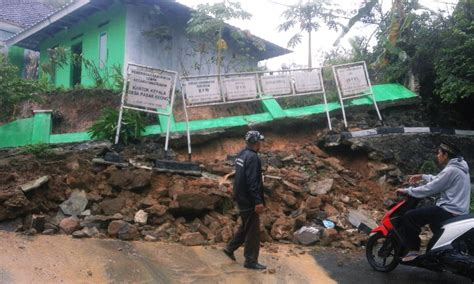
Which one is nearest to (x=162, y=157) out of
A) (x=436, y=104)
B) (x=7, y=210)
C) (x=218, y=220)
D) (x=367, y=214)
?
(x=218, y=220)

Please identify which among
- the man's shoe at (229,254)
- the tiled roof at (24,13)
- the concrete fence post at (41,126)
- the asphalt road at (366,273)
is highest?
the tiled roof at (24,13)

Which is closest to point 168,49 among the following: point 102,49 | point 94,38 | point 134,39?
point 134,39

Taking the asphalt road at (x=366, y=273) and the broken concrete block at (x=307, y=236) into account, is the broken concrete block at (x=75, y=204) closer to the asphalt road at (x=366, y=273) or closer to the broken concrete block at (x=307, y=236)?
the broken concrete block at (x=307, y=236)

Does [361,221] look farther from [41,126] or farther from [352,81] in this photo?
[41,126]

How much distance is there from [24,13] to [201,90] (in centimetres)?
1612

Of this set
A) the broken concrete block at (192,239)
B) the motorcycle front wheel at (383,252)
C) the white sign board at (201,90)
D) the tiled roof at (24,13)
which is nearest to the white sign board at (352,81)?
the white sign board at (201,90)

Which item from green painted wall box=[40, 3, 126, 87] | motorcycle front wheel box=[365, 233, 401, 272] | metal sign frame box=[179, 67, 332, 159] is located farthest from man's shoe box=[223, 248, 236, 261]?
green painted wall box=[40, 3, 126, 87]

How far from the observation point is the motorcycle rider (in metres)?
5.01

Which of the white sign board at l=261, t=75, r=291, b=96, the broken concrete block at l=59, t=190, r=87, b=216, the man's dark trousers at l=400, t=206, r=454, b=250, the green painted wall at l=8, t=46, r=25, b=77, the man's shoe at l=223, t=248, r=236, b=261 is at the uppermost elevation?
the green painted wall at l=8, t=46, r=25, b=77

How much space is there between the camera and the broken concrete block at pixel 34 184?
646cm

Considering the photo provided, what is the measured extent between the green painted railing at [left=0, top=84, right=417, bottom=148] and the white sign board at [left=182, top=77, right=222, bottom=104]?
678 millimetres

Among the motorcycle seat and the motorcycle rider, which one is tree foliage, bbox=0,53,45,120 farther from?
the motorcycle seat

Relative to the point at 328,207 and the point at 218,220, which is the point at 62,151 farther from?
the point at 328,207

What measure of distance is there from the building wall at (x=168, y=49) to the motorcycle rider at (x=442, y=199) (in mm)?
9213
